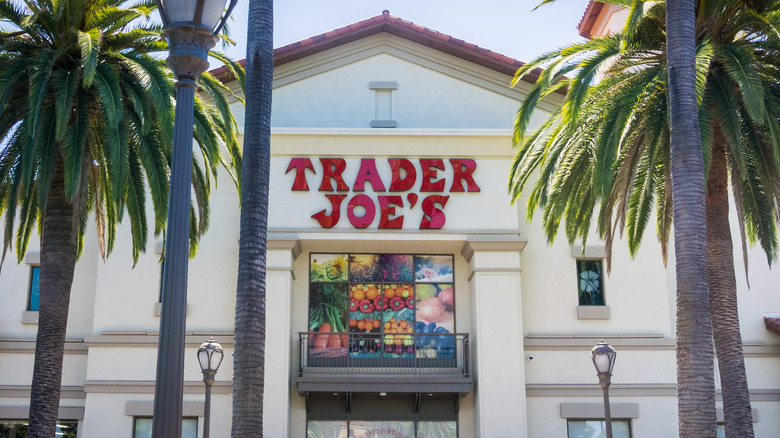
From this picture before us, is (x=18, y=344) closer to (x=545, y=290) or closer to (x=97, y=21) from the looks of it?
(x=97, y=21)

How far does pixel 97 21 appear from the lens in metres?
17.3

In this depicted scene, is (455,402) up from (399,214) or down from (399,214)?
down

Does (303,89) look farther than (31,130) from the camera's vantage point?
Yes

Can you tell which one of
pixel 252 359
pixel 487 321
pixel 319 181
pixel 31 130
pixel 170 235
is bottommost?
pixel 252 359

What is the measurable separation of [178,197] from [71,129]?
9.40 m

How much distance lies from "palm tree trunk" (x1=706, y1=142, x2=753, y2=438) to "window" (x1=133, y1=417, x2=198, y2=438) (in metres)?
13.4

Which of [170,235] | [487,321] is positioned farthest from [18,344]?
[170,235]

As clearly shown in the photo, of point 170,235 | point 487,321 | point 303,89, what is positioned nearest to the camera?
point 170,235

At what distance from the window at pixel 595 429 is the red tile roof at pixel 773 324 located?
4883 mm

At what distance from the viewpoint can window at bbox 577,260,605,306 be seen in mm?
24500

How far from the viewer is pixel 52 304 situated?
16.8 m

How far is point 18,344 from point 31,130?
1101cm

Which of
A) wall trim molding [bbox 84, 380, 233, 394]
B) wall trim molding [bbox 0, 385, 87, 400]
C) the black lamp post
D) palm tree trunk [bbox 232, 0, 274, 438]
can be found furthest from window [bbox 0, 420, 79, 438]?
the black lamp post

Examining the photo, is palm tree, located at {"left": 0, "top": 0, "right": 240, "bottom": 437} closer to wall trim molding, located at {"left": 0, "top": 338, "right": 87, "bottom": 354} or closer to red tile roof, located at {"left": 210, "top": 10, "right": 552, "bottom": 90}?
wall trim molding, located at {"left": 0, "top": 338, "right": 87, "bottom": 354}
